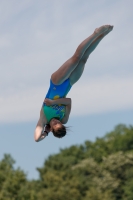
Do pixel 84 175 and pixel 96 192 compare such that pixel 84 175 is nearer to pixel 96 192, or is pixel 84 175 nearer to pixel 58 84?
pixel 96 192

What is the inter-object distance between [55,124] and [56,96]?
992mm

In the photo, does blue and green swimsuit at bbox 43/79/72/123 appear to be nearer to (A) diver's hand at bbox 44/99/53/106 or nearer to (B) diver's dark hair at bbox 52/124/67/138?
(A) diver's hand at bbox 44/99/53/106

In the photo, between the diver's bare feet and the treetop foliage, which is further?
the treetop foliage

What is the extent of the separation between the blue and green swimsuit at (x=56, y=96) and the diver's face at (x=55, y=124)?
0.63 feet

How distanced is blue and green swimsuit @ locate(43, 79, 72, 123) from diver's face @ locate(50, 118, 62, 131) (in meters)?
0.19

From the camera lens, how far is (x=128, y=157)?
284 ft

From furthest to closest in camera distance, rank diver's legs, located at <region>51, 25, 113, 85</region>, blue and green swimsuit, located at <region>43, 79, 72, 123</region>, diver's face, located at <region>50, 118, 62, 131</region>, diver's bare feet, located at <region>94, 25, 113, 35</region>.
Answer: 1. blue and green swimsuit, located at <region>43, 79, 72, 123</region>
2. diver's legs, located at <region>51, 25, 113, 85</region>
3. diver's bare feet, located at <region>94, 25, 113, 35</region>
4. diver's face, located at <region>50, 118, 62, 131</region>

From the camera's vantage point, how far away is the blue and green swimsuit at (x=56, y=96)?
17.3m

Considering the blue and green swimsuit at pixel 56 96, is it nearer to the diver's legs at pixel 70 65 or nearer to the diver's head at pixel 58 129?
the diver's legs at pixel 70 65

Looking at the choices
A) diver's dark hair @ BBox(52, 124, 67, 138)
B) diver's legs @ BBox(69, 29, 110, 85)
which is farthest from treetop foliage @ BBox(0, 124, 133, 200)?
diver's dark hair @ BBox(52, 124, 67, 138)

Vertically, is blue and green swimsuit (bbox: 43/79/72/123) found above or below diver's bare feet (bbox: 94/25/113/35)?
below

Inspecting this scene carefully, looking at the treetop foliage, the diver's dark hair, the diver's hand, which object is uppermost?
the treetop foliage

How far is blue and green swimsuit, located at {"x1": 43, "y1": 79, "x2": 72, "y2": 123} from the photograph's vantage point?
1731cm

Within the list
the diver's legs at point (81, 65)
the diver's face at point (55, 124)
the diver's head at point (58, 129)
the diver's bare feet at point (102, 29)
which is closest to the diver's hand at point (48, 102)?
the diver's face at point (55, 124)
